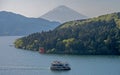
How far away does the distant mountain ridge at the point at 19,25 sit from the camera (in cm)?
9043

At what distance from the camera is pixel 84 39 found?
3434 centimetres

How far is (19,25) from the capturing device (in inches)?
3713

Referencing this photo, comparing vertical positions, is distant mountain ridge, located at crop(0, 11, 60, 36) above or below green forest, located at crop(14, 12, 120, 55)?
above

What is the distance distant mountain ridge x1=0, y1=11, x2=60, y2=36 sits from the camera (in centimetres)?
9043

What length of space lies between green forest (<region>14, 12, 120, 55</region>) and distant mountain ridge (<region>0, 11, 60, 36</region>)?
4954 centimetres

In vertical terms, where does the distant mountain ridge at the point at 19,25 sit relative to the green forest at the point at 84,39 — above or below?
above

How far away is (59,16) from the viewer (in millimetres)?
173000

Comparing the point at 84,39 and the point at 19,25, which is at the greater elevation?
the point at 19,25

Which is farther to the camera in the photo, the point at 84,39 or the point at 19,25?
the point at 19,25

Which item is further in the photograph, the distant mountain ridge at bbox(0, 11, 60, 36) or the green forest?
the distant mountain ridge at bbox(0, 11, 60, 36)

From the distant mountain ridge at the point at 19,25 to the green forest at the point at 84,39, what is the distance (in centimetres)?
4954

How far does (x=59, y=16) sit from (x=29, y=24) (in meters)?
76.9

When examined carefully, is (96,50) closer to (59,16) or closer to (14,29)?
(14,29)

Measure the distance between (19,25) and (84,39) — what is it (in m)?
61.1
